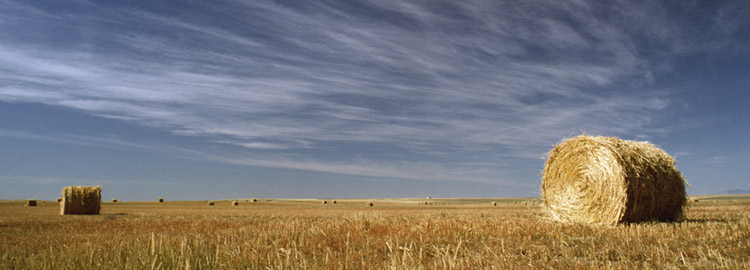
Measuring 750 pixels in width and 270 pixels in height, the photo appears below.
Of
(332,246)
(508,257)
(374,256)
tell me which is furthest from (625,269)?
(332,246)

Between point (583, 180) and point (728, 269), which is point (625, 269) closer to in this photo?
point (728, 269)

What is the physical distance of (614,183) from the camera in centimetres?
1181

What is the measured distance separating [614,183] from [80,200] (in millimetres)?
27624

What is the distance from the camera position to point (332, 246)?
21.6 feet

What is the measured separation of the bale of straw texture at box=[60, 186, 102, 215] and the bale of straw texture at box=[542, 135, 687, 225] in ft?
84.4

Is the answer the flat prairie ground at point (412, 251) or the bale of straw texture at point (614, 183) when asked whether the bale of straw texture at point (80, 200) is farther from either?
the bale of straw texture at point (614, 183)

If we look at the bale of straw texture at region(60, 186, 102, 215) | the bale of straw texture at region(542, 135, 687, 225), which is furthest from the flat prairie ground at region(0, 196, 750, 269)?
the bale of straw texture at region(60, 186, 102, 215)

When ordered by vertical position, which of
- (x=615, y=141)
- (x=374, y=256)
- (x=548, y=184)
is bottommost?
(x=374, y=256)

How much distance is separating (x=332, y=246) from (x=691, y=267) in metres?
4.22

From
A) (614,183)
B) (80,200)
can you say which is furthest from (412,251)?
(80,200)

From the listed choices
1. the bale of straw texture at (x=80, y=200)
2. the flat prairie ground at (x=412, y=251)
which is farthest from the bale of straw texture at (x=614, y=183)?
the bale of straw texture at (x=80, y=200)

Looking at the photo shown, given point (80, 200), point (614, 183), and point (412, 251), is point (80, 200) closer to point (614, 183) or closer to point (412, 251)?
point (412, 251)

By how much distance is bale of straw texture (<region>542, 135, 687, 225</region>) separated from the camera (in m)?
11.7

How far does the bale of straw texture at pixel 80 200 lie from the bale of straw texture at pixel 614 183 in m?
25.7
